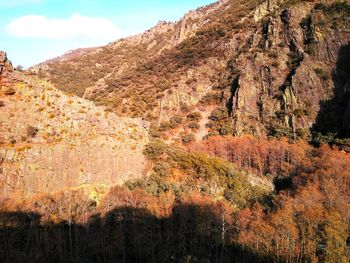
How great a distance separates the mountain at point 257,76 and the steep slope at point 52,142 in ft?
117

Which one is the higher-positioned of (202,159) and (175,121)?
(175,121)

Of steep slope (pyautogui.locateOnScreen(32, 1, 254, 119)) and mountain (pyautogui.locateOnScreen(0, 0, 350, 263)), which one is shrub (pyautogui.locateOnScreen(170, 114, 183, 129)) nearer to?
mountain (pyautogui.locateOnScreen(0, 0, 350, 263))

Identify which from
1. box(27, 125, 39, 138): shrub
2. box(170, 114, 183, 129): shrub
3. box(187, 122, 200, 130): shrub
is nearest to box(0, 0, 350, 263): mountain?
box(187, 122, 200, 130): shrub

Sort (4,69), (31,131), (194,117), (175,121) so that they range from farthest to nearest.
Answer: (194,117), (175,121), (4,69), (31,131)

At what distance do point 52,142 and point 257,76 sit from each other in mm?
54499

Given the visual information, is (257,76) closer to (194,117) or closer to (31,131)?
(194,117)

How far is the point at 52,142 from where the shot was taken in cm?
4188

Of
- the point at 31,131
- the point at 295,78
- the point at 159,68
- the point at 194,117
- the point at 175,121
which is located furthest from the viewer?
the point at 159,68

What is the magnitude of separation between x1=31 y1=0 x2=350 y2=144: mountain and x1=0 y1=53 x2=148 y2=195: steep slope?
3566 cm

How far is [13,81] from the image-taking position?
42.2 metres

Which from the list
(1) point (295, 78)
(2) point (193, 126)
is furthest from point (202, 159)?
(1) point (295, 78)

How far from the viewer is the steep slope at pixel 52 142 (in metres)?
38.4

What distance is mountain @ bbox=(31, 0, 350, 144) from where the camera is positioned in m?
74.8

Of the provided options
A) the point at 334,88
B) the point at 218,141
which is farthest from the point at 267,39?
the point at 218,141
